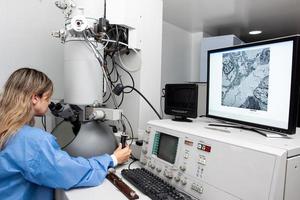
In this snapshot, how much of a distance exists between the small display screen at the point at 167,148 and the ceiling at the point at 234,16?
1.60 m

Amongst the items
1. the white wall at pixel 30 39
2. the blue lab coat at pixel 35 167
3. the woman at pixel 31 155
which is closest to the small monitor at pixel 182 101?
the woman at pixel 31 155

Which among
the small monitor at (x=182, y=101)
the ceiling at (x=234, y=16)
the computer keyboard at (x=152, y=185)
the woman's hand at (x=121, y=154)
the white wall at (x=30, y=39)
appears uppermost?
the ceiling at (x=234, y=16)

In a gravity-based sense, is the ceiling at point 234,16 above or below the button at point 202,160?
above

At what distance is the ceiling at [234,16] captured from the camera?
2.34 m

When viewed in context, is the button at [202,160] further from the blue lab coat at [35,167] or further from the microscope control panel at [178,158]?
the blue lab coat at [35,167]

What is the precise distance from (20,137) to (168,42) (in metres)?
2.49

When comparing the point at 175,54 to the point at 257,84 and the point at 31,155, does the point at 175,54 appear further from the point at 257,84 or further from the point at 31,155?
the point at 31,155

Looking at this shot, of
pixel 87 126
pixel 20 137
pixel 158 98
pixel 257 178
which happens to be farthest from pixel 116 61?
pixel 257 178

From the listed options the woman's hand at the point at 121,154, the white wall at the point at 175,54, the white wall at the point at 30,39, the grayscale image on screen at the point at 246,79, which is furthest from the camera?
the white wall at the point at 175,54

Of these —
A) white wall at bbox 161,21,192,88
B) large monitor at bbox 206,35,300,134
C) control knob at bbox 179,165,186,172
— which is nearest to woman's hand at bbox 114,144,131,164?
control knob at bbox 179,165,186,172

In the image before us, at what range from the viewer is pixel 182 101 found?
140 cm

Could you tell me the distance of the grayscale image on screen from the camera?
3.26 ft

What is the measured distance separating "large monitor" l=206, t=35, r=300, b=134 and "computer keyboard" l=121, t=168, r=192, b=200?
45cm

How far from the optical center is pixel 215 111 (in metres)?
1.29
